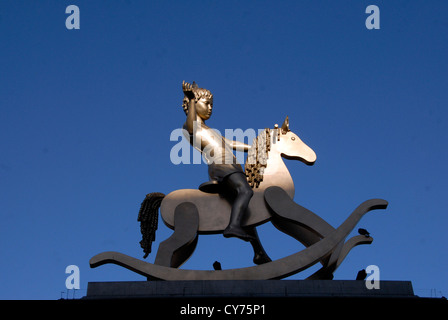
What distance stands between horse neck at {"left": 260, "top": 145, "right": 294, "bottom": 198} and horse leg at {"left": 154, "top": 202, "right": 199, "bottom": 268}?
1396mm

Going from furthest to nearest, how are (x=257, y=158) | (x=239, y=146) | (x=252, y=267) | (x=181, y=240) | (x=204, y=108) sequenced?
(x=239, y=146) → (x=204, y=108) → (x=257, y=158) → (x=181, y=240) → (x=252, y=267)

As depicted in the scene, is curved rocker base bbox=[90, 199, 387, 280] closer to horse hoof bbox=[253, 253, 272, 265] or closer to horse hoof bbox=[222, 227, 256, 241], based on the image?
horse hoof bbox=[222, 227, 256, 241]

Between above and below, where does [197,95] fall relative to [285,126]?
above

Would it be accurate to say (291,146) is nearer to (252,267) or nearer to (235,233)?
(235,233)

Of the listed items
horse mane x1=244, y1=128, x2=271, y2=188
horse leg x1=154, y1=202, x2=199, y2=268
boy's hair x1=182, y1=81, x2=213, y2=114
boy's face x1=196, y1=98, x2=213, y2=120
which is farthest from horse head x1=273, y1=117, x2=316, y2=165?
horse leg x1=154, y1=202, x2=199, y2=268

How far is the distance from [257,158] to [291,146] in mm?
741

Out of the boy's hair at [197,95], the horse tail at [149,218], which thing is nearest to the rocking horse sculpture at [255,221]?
the horse tail at [149,218]

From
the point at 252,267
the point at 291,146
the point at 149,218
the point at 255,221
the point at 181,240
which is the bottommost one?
the point at 252,267

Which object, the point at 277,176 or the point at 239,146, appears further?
the point at 239,146

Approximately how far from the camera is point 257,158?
37.6 feet

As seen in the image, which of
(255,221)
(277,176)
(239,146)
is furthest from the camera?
(239,146)

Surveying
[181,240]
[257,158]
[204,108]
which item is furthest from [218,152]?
[181,240]

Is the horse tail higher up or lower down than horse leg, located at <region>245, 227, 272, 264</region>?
higher up

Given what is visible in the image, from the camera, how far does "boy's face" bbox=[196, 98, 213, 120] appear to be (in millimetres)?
11609
